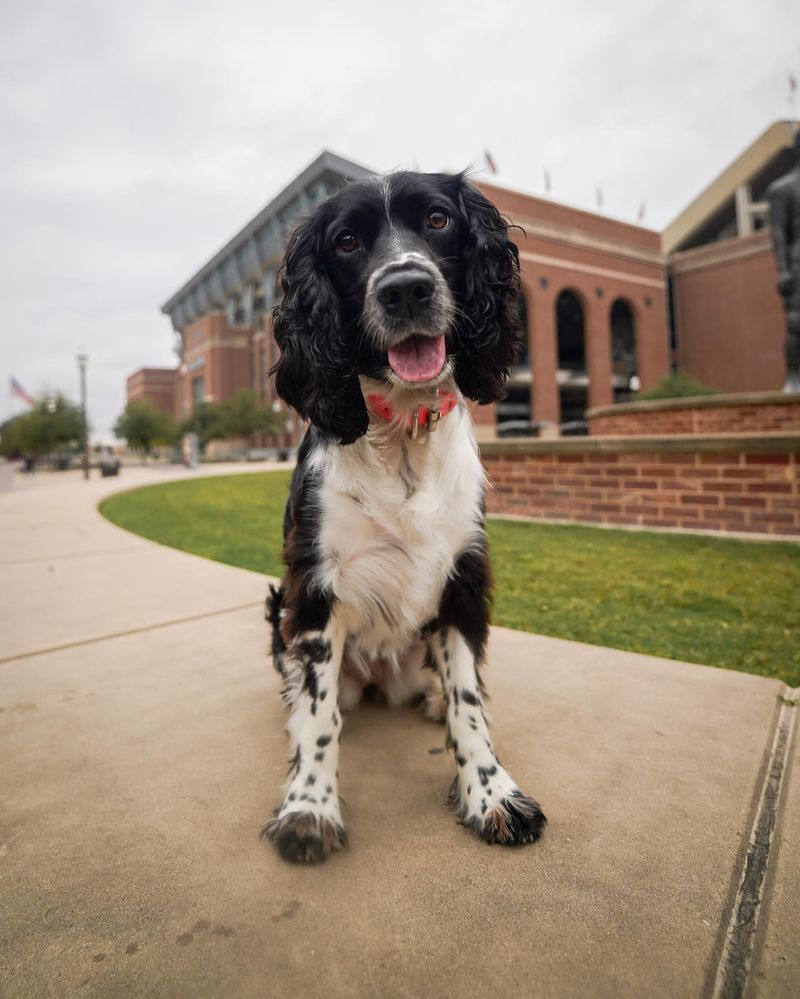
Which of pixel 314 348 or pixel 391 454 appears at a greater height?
pixel 314 348

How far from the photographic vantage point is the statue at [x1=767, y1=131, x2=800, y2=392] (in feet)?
26.2

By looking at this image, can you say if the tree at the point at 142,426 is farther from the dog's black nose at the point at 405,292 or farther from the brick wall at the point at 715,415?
the dog's black nose at the point at 405,292

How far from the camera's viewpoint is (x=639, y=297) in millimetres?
40469

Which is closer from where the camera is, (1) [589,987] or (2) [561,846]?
(1) [589,987]

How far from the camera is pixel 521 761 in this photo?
1720mm

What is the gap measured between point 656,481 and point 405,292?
14.3 ft

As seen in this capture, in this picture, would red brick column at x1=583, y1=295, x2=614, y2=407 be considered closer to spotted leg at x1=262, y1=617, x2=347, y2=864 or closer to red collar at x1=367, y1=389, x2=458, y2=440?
red collar at x1=367, y1=389, x2=458, y2=440

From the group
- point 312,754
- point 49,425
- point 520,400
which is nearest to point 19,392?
point 49,425

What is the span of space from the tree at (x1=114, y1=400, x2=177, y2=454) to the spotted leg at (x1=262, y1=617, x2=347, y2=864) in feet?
196

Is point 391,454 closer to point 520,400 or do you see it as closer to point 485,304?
point 485,304

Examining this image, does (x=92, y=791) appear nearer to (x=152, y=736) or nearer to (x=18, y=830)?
(x=18, y=830)

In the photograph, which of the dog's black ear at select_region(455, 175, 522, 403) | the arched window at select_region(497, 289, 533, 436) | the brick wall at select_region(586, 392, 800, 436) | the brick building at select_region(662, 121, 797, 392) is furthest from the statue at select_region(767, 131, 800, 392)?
the brick building at select_region(662, 121, 797, 392)

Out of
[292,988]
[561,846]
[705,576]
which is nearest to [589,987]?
[561,846]

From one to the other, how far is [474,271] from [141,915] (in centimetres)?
200
